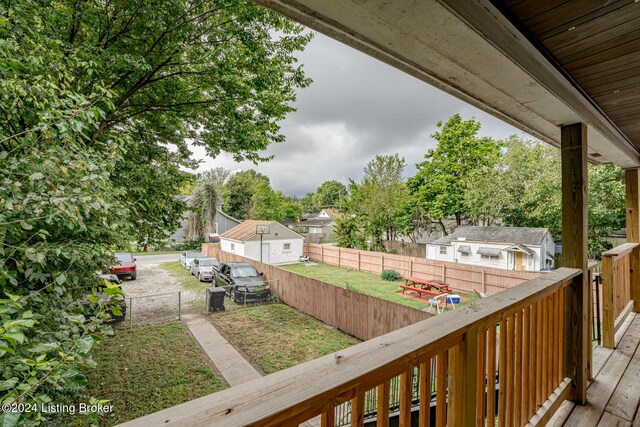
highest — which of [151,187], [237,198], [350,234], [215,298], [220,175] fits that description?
[220,175]

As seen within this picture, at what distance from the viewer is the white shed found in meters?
15.3

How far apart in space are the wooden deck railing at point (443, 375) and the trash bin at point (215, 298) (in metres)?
6.92

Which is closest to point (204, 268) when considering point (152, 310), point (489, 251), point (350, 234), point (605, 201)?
point (152, 310)

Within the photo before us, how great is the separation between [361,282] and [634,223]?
8.50 meters

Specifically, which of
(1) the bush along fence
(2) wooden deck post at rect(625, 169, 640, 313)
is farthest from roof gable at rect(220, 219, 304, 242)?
(2) wooden deck post at rect(625, 169, 640, 313)

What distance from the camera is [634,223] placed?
3.55 metres

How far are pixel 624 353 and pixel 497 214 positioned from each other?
49.3 feet

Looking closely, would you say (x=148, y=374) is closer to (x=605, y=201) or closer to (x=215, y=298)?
(x=215, y=298)

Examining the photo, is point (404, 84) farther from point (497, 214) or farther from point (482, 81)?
point (497, 214)

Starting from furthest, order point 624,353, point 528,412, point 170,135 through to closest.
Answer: point 170,135
point 624,353
point 528,412

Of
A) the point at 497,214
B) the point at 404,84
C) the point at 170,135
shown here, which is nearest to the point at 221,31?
the point at 170,135

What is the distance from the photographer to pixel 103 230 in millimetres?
2754

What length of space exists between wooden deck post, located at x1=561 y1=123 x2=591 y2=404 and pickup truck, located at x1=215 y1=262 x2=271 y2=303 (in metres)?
7.17

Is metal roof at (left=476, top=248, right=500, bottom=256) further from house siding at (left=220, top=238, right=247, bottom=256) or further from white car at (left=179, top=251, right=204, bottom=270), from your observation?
white car at (left=179, top=251, right=204, bottom=270)
